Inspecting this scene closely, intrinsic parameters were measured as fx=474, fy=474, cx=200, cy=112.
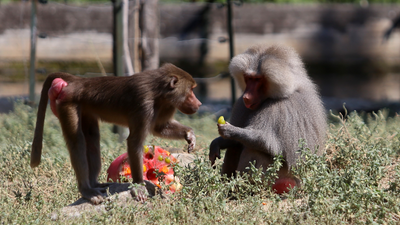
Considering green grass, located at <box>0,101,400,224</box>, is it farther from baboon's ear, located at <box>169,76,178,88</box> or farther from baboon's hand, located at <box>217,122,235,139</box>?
baboon's ear, located at <box>169,76,178,88</box>

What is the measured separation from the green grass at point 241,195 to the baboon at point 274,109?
0.23m

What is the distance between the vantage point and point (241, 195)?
4332mm

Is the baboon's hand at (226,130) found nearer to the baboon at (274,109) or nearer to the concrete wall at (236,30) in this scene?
the baboon at (274,109)

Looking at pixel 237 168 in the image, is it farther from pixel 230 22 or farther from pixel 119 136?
A: pixel 230 22

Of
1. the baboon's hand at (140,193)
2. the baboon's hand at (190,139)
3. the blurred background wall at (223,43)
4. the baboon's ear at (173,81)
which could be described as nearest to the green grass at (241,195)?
the baboon's hand at (140,193)

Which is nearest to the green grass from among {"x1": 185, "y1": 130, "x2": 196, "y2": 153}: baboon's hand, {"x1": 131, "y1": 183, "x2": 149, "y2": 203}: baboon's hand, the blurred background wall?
{"x1": 131, "y1": 183, "x2": 149, "y2": 203}: baboon's hand

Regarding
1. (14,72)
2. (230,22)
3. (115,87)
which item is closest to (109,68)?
(14,72)

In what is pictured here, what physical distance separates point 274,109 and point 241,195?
2.77 feet

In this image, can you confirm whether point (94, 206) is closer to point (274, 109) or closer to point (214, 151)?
point (214, 151)

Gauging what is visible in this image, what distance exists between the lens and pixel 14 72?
10.1 m

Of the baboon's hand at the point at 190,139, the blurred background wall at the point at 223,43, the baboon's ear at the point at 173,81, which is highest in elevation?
the baboon's ear at the point at 173,81

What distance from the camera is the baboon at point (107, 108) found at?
160 inches

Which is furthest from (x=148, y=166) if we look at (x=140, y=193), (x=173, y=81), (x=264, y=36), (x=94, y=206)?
(x=264, y=36)

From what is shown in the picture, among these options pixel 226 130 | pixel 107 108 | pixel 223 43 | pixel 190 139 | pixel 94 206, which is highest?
pixel 107 108
